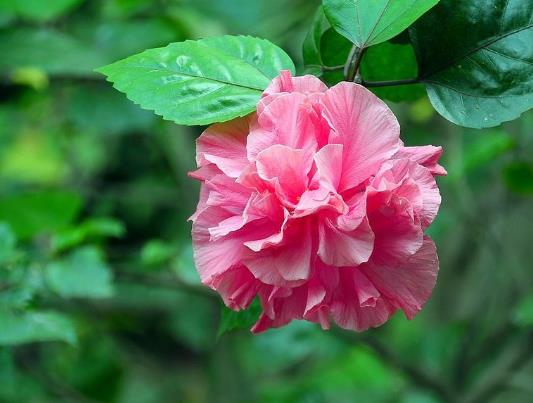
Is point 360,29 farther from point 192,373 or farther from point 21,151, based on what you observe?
point 192,373

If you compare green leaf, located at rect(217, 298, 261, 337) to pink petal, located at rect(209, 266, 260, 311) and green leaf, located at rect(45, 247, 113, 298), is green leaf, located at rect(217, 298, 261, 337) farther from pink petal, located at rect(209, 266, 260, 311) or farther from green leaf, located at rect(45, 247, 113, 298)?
green leaf, located at rect(45, 247, 113, 298)

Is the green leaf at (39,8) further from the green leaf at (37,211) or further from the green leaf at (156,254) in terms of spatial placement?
the green leaf at (156,254)

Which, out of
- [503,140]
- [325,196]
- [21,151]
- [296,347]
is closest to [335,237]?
[325,196]

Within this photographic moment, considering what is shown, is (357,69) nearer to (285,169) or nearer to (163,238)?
(285,169)

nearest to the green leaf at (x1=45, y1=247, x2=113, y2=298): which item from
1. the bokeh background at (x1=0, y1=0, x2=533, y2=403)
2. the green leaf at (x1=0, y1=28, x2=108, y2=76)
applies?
the bokeh background at (x1=0, y1=0, x2=533, y2=403)

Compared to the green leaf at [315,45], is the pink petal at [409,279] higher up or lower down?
lower down

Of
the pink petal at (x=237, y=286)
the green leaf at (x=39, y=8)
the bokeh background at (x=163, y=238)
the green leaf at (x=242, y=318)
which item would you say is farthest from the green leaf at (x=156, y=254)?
the pink petal at (x=237, y=286)
